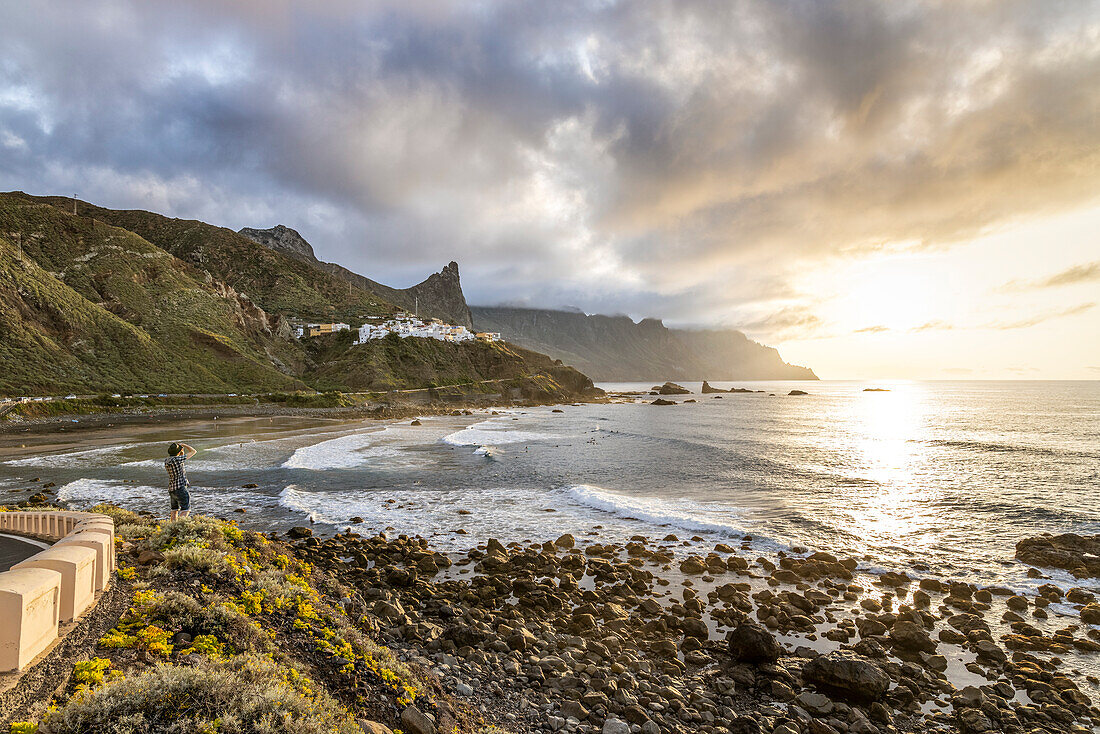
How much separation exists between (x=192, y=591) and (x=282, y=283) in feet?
515

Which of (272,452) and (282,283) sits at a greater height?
(282,283)

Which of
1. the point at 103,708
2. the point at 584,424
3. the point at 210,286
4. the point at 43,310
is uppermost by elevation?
the point at 210,286

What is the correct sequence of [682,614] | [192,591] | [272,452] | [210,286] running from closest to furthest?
[192,591], [682,614], [272,452], [210,286]

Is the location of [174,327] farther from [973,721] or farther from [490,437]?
[973,721]

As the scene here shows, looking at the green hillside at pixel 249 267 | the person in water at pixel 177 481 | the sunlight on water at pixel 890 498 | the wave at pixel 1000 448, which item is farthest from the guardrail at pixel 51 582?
the green hillside at pixel 249 267

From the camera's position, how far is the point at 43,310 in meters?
67.4

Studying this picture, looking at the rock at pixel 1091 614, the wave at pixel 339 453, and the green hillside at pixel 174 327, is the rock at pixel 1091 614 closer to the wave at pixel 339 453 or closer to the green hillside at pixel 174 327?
the wave at pixel 339 453

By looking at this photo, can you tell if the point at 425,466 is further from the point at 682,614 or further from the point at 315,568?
the point at 682,614

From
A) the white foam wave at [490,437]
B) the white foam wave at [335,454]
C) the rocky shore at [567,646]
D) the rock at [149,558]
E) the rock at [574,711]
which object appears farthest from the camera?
the white foam wave at [490,437]

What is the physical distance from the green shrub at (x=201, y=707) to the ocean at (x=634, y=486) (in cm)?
1109

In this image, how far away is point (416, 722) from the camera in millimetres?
5965

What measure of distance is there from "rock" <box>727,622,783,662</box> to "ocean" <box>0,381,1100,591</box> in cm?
765

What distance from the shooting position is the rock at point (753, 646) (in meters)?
9.12

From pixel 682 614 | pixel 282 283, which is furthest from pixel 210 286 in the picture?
pixel 682 614
